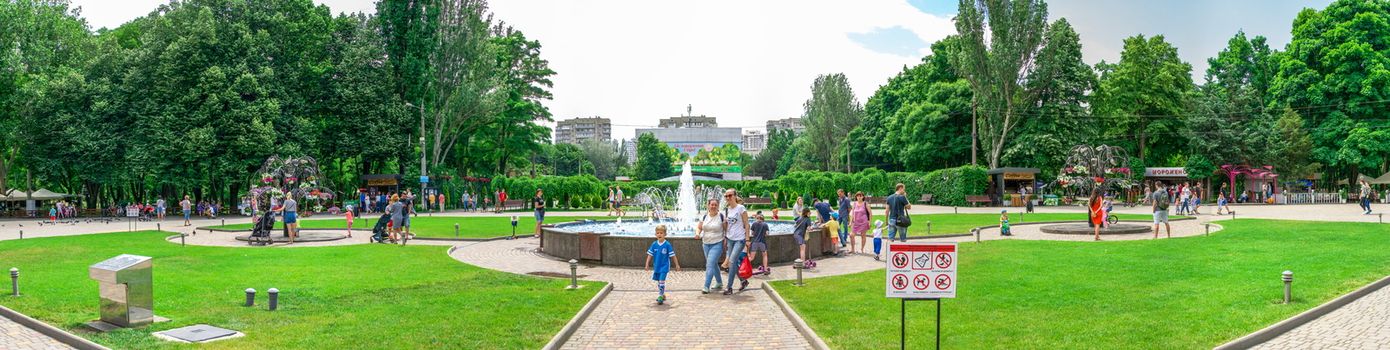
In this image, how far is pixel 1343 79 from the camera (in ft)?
178

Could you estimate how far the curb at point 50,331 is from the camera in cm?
901

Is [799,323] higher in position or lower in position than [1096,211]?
lower

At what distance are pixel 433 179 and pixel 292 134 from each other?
943 cm

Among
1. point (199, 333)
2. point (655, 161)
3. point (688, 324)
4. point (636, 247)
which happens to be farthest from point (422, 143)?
point (655, 161)

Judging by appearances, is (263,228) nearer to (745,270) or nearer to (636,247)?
(636,247)

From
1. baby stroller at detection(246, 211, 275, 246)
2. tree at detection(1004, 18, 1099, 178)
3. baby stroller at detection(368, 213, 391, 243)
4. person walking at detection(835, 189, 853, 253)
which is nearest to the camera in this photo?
person walking at detection(835, 189, 853, 253)

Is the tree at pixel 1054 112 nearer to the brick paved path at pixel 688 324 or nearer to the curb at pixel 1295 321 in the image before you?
the curb at pixel 1295 321

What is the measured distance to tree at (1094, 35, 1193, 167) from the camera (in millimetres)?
59500

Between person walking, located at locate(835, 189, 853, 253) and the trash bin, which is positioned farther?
person walking, located at locate(835, 189, 853, 253)

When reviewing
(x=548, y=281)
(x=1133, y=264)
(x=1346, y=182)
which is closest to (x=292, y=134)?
(x=548, y=281)

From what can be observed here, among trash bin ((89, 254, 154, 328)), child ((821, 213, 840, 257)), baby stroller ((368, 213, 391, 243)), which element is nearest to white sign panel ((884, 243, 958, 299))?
trash bin ((89, 254, 154, 328))

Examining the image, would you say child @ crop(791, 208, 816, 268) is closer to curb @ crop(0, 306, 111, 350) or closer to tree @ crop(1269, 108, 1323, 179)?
curb @ crop(0, 306, 111, 350)

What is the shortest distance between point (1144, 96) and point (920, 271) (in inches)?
2406

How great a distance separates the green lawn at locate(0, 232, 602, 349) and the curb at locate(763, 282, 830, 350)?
2.94 meters
